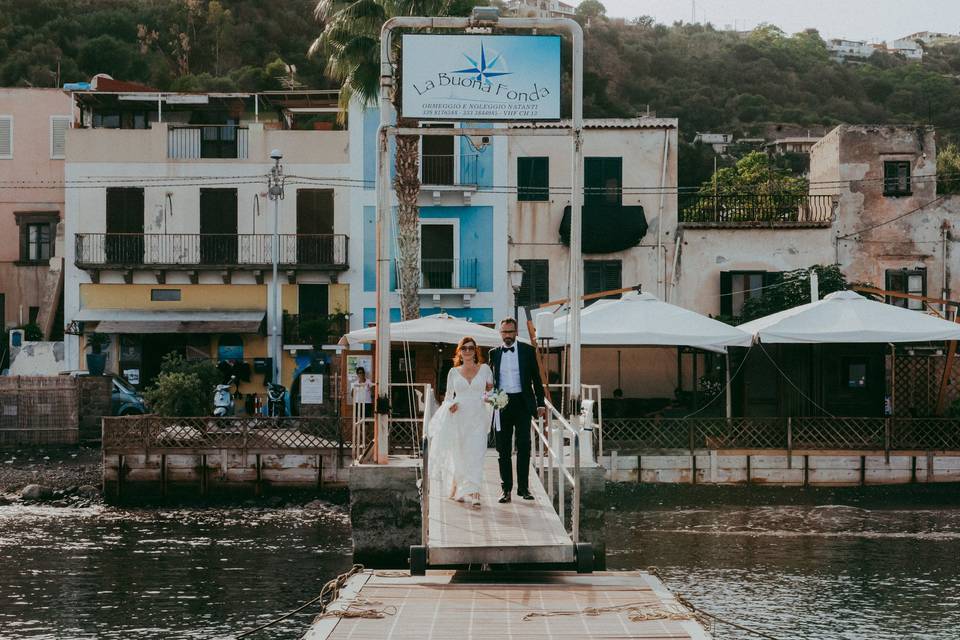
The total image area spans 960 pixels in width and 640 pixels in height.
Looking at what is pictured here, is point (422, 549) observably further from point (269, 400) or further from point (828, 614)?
point (269, 400)

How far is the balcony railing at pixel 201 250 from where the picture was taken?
3816 cm

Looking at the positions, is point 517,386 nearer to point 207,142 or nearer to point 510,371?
point 510,371

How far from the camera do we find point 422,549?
1150cm

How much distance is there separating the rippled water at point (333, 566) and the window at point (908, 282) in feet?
44.5

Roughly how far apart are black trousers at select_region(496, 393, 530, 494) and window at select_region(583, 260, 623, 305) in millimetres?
23801

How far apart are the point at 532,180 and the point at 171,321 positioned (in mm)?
11620

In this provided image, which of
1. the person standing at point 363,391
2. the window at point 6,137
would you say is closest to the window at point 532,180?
the person standing at point 363,391

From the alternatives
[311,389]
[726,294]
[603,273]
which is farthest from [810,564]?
[603,273]

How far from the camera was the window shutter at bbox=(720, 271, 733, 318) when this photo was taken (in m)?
36.8

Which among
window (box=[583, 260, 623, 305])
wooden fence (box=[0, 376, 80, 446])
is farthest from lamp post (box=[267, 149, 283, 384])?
window (box=[583, 260, 623, 305])

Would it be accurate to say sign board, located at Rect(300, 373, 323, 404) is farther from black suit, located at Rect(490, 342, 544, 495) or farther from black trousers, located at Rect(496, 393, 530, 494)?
black suit, located at Rect(490, 342, 544, 495)

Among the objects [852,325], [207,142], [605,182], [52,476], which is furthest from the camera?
[207,142]

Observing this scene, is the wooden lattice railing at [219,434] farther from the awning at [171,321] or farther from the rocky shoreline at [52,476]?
the awning at [171,321]

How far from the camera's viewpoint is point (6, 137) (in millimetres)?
44625
